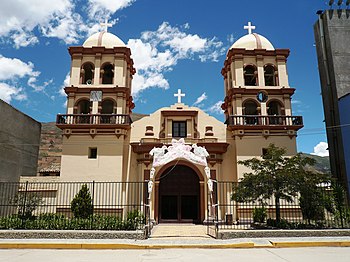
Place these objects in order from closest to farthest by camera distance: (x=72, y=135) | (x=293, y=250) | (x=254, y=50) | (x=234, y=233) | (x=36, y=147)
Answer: (x=293, y=250), (x=234, y=233), (x=72, y=135), (x=254, y=50), (x=36, y=147)

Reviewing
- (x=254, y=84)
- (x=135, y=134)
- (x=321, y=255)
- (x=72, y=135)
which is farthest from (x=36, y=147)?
(x=321, y=255)

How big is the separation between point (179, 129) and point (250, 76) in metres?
7.28

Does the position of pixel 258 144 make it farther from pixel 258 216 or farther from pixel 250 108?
pixel 258 216

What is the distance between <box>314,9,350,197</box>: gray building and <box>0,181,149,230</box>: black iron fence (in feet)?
47.0

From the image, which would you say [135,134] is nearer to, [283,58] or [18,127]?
[18,127]

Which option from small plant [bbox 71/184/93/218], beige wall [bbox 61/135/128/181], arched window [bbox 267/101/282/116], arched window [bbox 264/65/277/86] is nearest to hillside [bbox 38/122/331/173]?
arched window [bbox 267/101/282/116]

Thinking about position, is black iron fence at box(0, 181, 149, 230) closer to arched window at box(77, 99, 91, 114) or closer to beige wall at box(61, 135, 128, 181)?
beige wall at box(61, 135, 128, 181)

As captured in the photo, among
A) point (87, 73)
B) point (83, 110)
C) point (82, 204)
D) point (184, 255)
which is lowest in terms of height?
point (184, 255)

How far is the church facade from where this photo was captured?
20.3m

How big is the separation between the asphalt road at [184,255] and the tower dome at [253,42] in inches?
656

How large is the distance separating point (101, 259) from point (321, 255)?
6642mm

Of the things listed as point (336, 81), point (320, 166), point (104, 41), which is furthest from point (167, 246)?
point (320, 166)

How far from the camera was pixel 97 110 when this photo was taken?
2172 centimetres

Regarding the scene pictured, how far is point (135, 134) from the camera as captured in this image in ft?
70.6
